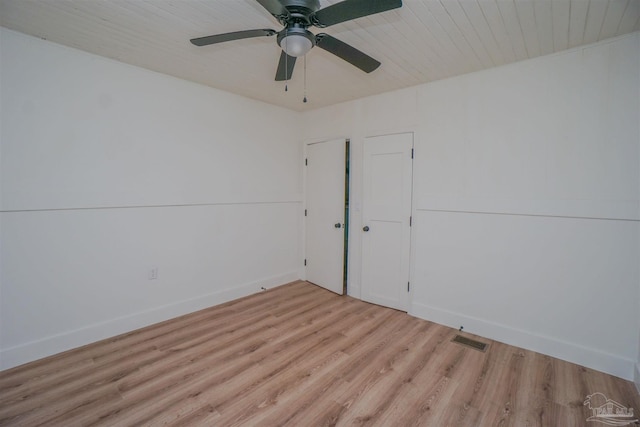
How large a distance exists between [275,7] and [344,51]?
54cm

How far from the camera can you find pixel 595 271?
7.57ft

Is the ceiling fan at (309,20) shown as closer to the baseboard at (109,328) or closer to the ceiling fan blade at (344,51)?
the ceiling fan blade at (344,51)

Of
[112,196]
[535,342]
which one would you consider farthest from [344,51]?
[535,342]

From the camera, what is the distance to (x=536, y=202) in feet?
8.31

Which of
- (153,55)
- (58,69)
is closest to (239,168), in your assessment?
(153,55)

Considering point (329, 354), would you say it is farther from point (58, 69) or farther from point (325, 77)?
point (58, 69)

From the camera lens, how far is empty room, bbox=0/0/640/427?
75.8 inches

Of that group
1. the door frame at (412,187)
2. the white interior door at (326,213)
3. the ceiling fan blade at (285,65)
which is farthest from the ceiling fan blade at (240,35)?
the white interior door at (326,213)

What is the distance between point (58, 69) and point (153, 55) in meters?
0.74

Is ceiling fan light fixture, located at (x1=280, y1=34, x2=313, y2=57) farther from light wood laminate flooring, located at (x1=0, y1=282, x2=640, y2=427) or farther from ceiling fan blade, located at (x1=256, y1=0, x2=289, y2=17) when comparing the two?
light wood laminate flooring, located at (x1=0, y1=282, x2=640, y2=427)

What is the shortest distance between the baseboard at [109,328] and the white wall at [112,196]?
10 millimetres

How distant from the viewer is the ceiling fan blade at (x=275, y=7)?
143cm

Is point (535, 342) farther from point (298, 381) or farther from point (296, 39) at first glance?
point (296, 39)

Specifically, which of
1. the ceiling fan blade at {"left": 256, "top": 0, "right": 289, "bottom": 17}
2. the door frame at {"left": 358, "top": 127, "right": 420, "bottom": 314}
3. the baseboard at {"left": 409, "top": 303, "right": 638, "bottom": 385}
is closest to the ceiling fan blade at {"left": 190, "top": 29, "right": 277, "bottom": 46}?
the ceiling fan blade at {"left": 256, "top": 0, "right": 289, "bottom": 17}
